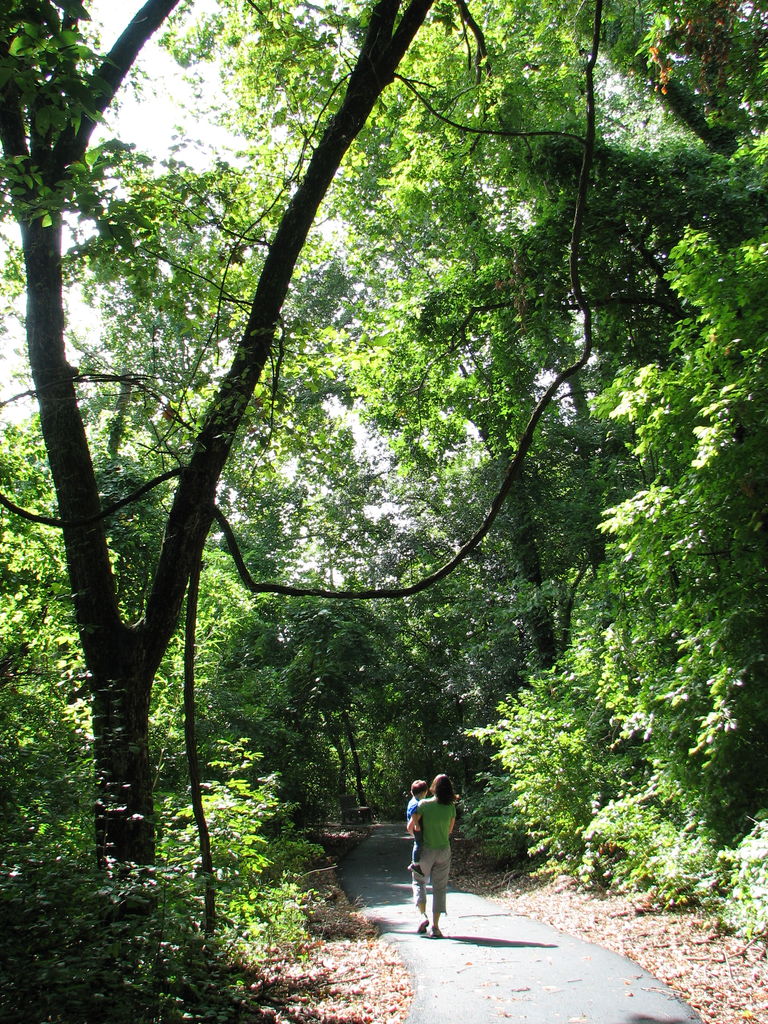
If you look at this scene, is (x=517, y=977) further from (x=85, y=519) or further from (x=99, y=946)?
(x=85, y=519)

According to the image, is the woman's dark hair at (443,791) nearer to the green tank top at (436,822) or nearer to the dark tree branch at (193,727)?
the green tank top at (436,822)

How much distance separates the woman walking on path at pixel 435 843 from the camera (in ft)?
23.2

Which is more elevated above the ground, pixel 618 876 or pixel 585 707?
pixel 585 707

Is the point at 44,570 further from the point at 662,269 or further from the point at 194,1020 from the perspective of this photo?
the point at 662,269

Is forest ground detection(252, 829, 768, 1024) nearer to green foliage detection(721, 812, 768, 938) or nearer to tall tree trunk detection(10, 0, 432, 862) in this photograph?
green foliage detection(721, 812, 768, 938)

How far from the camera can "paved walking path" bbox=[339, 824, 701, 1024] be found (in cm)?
442

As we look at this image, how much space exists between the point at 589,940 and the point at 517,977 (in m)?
1.70

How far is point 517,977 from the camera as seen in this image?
526 cm

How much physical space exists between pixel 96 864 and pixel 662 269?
10249mm

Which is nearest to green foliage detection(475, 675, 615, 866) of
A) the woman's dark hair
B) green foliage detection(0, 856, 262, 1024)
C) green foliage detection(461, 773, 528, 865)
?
green foliage detection(461, 773, 528, 865)

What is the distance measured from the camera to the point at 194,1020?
3.56 meters

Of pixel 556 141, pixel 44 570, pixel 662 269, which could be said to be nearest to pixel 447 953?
pixel 44 570

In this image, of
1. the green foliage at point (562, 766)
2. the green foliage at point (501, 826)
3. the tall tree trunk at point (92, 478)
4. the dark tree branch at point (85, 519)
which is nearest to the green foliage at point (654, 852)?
the green foliage at point (562, 766)

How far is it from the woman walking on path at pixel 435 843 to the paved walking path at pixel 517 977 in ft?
1.10
